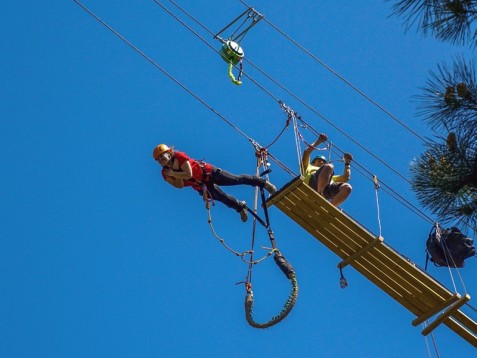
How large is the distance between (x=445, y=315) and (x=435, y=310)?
107 mm

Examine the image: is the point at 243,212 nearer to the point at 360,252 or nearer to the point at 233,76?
the point at 360,252

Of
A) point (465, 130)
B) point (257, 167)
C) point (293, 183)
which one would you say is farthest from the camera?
point (257, 167)

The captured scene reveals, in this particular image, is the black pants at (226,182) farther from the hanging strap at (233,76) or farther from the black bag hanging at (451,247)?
the black bag hanging at (451,247)

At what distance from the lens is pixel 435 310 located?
10383mm

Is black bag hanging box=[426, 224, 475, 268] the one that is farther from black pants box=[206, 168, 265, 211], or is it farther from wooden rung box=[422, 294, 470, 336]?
black pants box=[206, 168, 265, 211]

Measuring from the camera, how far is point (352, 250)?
1035cm

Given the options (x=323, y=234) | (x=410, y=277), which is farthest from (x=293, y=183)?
(x=410, y=277)

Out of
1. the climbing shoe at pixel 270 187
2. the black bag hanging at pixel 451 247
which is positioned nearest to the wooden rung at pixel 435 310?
the black bag hanging at pixel 451 247

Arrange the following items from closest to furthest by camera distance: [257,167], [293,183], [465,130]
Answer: [465,130] < [293,183] < [257,167]

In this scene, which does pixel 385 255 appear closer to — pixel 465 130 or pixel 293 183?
pixel 293 183

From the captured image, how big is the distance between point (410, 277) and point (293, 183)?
1.48 meters

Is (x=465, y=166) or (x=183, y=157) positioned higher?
(x=183, y=157)

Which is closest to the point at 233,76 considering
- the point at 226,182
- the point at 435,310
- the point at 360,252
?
the point at 226,182

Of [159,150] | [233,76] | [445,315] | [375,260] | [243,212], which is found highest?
[233,76]
